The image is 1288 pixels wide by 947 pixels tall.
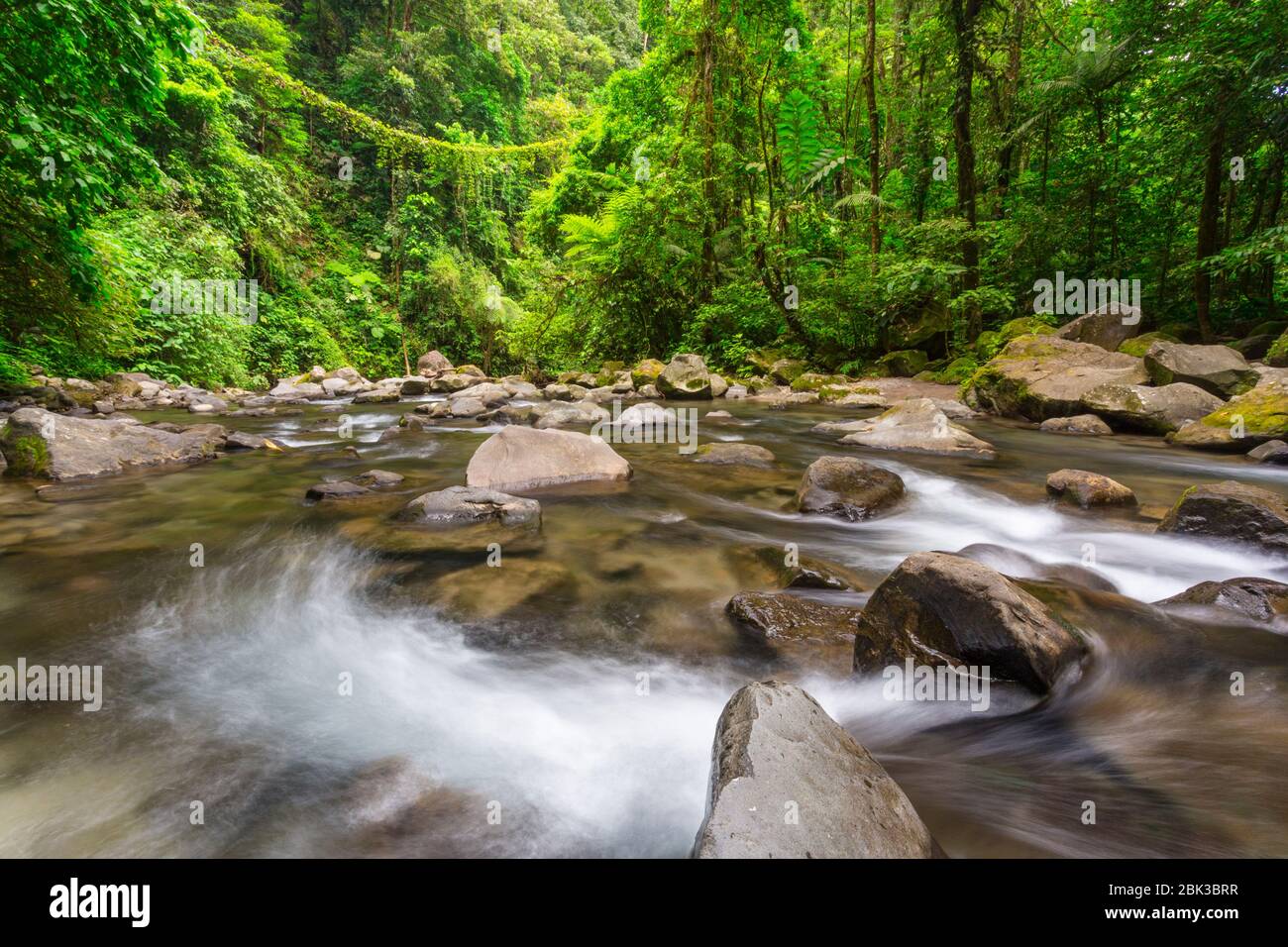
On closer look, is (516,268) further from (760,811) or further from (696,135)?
(760,811)

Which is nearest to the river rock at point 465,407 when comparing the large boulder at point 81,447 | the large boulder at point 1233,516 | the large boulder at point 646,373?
the large boulder at point 646,373

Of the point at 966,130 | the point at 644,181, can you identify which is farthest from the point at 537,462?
the point at 644,181

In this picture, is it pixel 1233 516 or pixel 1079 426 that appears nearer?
pixel 1233 516

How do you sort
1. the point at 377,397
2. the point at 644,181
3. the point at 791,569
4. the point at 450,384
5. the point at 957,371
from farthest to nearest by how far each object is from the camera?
1. the point at 450,384
2. the point at 644,181
3. the point at 377,397
4. the point at 957,371
5. the point at 791,569

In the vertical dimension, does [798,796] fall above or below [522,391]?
below

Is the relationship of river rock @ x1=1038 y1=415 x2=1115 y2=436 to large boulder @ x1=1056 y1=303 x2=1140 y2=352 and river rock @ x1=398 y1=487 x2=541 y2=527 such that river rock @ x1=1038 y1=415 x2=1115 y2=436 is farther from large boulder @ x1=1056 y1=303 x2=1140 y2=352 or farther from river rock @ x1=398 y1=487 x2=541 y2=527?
river rock @ x1=398 y1=487 x2=541 y2=527

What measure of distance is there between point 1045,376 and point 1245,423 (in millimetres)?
2677

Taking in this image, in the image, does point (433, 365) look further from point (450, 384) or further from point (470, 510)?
point (470, 510)

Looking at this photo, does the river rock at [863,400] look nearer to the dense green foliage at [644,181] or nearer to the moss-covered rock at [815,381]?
the moss-covered rock at [815,381]

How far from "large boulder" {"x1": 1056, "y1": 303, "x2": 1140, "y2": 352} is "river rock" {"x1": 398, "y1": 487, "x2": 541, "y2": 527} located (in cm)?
1005

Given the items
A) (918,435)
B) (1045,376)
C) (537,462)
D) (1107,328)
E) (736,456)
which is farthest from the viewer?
(1107,328)

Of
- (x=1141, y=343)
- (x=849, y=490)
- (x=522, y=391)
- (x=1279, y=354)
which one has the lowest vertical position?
(x=849, y=490)

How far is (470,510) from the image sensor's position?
4223mm

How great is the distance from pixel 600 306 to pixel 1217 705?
1589 centimetres
